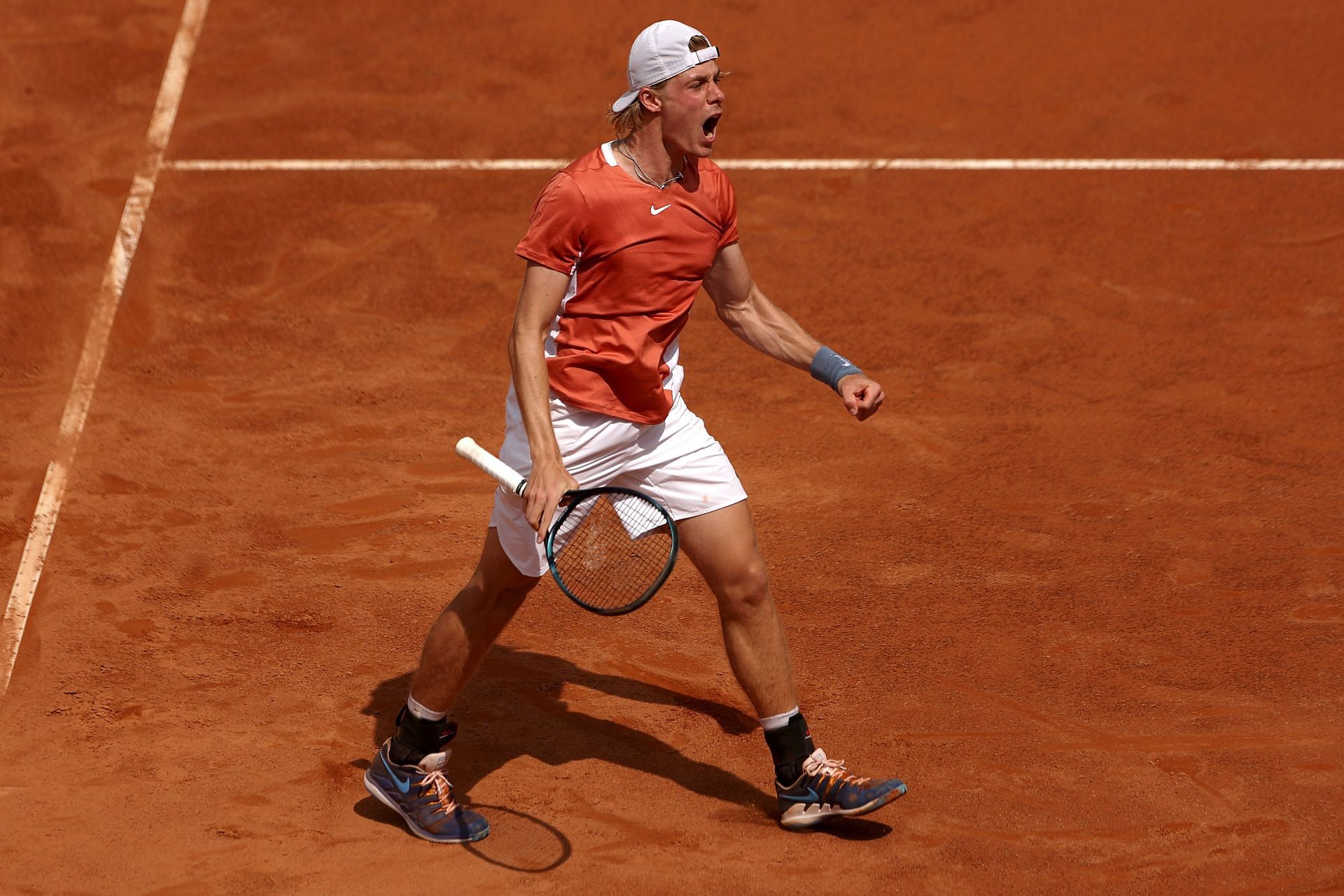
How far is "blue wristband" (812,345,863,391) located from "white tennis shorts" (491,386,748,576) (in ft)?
1.47

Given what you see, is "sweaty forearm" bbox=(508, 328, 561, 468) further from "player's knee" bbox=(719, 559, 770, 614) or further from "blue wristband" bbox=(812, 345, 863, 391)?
"blue wristband" bbox=(812, 345, 863, 391)

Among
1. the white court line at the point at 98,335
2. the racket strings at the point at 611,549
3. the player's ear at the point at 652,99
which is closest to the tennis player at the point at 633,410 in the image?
the player's ear at the point at 652,99

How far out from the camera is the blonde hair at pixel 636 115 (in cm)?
426

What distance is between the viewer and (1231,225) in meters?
8.76

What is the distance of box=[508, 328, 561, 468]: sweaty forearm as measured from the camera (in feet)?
13.5

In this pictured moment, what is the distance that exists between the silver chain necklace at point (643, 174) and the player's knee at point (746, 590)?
3.71 feet

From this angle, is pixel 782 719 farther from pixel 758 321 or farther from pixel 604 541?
pixel 758 321

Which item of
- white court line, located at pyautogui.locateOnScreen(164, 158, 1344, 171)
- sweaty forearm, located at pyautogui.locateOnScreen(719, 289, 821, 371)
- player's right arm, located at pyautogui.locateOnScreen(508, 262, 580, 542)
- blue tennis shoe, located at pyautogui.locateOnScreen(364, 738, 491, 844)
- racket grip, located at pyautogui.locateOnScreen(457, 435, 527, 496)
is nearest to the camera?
player's right arm, located at pyautogui.locateOnScreen(508, 262, 580, 542)

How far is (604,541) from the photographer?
174 inches

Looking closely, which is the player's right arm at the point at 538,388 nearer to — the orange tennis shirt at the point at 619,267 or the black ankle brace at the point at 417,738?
the orange tennis shirt at the point at 619,267

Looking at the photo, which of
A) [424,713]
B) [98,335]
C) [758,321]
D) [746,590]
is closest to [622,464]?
[746,590]

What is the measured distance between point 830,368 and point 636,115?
38.5 inches

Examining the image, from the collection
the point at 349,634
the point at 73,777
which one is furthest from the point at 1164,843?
the point at 73,777

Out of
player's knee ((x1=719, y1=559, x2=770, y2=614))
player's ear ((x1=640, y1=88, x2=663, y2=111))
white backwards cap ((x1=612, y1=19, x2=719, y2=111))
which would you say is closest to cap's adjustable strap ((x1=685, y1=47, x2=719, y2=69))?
white backwards cap ((x1=612, y1=19, x2=719, y2=111))
